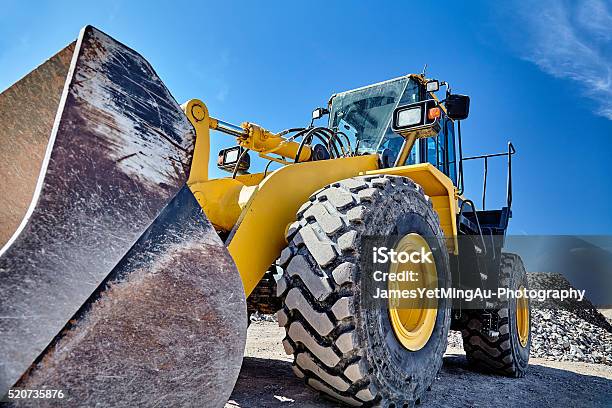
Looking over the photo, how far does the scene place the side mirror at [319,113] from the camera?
17.1ft

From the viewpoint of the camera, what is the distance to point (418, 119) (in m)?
3.55

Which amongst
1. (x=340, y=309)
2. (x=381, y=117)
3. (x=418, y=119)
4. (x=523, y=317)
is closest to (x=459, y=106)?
(x=418, y=119)

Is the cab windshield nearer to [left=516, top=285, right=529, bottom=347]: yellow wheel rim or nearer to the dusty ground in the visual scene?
the dusty ground

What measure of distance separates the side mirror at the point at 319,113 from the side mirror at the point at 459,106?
1710mm

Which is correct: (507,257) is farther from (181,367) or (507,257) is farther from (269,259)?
(181,367)

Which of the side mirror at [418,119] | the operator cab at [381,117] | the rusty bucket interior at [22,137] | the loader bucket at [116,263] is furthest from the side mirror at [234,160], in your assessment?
the loader bucket at [116,263]

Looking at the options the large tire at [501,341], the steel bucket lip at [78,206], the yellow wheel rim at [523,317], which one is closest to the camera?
the steel bucket lip at [78,206]

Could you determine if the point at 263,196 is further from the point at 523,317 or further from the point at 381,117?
the point at 523,317

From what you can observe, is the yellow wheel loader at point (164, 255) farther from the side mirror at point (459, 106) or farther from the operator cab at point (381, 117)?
the operator cab at point (381, 117)

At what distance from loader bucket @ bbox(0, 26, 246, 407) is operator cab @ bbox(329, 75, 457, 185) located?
3065 millimetres

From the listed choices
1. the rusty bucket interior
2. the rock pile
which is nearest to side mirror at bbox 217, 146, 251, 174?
the rusty bucket interior

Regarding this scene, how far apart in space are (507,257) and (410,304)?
9.89 feet

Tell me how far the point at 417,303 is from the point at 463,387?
1565 mm

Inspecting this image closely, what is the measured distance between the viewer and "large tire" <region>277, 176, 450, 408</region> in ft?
7.46
